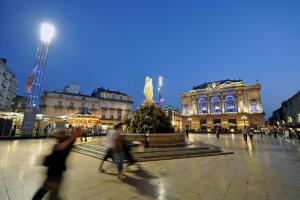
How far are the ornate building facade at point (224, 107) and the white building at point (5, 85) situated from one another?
5672cm

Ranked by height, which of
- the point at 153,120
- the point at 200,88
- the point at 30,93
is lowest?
the point at 153,120

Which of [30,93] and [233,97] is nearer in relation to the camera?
[30,93]

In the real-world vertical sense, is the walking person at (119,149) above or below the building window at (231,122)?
below

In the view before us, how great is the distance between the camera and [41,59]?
20.0m

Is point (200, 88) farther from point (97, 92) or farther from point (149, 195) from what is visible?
point (149, 195)

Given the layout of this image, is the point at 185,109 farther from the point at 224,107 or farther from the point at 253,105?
the point at 253,105

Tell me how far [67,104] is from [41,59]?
93.3ft

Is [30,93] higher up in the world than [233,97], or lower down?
lower down

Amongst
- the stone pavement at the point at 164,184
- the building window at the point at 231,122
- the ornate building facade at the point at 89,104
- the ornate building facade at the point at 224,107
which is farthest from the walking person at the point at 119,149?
the building window at the point at 231,122

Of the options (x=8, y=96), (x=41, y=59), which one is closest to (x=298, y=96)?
(x=41, y=59)

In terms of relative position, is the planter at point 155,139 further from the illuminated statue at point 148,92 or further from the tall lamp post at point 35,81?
the tall lamp post at point 35,81

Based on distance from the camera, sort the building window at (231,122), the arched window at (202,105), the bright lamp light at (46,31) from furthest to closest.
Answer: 1. the arched window at (202,105)
2. the building window at (231,122)
3. the bright lamp light at (46,31)

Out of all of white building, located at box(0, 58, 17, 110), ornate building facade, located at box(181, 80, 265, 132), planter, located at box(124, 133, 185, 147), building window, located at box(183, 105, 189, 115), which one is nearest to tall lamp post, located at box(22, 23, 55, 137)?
planter, located at box(124, 133, 185, 147)

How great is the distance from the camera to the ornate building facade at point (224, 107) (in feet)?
173
